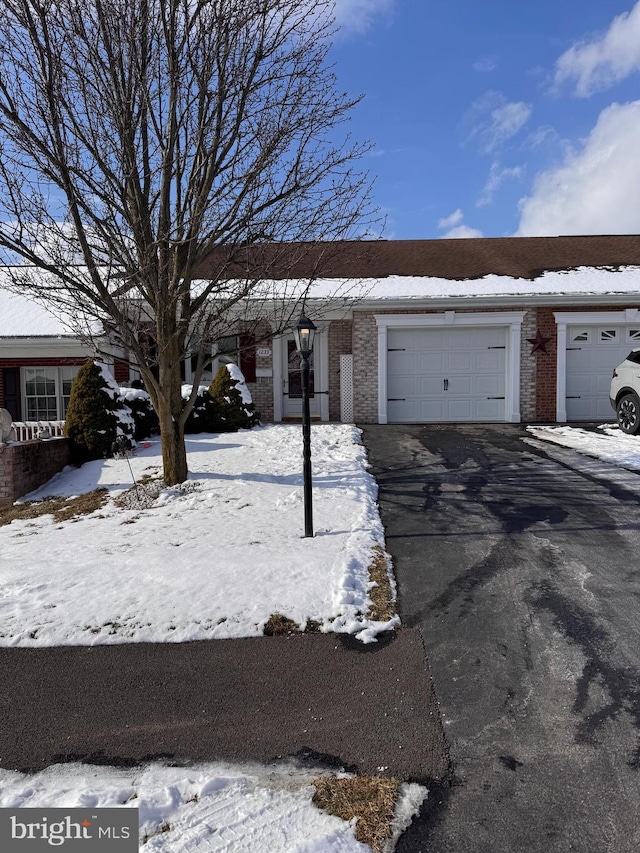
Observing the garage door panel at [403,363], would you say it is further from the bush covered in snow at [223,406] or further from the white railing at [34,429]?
the white railing at [34,429]

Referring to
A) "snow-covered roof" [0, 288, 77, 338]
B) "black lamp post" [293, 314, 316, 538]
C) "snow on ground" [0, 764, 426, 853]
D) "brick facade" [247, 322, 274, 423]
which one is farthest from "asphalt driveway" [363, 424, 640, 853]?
"snow-covered roof" [0, 288, 77, 338]

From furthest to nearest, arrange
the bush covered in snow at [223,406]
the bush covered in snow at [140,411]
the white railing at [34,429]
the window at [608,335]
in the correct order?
the window at [608,335] → the bush covered in snow at [223,406] → the bush covered in snow at [140,411] → the white railing at [34,429]

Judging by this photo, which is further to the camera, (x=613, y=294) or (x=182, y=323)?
(x=613, y=294)

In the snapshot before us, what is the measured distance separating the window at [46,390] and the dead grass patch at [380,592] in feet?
36.5

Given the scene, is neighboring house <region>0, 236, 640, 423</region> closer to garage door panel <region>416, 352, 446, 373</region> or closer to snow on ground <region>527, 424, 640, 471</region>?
garage door panel <region>416, 352, 446, 373</region>

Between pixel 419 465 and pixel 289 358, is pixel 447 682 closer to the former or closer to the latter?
pixel 419 465

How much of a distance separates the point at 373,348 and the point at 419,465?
16.7ft

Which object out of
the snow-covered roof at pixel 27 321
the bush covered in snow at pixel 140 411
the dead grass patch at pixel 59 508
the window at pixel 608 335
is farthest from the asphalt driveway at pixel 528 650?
the snow-covered roof at pixel 27 321

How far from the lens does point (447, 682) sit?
3.14 meters

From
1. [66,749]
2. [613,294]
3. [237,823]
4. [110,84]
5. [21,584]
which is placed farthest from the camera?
[613,294]

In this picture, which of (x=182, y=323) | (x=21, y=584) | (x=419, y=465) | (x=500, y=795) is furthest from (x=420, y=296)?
(x=500, y=795)

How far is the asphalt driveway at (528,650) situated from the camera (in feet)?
7.15

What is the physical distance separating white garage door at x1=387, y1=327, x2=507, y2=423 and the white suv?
282cm

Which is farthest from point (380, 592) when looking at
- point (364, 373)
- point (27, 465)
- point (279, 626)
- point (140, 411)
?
point (364, 373)
